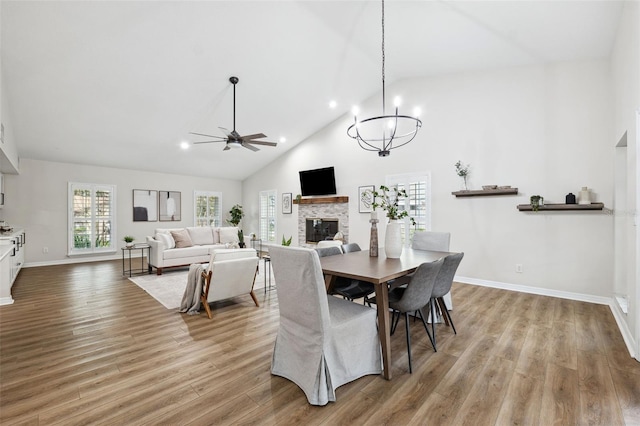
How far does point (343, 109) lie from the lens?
6.98m

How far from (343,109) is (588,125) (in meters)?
4.43

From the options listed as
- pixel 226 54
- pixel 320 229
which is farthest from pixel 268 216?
pixel 226 54

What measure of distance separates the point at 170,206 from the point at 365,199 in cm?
590

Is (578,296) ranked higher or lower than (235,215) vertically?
lower

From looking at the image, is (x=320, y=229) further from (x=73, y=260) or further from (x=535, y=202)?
(x=73, y=260)

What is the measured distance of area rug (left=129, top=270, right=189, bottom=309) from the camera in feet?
13.9

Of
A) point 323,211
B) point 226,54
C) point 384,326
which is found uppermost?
point 226,54

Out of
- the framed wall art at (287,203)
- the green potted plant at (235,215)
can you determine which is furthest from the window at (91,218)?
the framed wall art at (287,203)

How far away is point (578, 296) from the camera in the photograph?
4.29m

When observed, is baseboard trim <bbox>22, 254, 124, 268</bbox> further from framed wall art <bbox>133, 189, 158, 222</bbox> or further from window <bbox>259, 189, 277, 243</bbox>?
window <bbox>259, 189, 277, 243</bbox>

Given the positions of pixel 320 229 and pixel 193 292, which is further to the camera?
pixel 320 229

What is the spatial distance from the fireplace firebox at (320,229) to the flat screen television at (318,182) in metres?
0.74

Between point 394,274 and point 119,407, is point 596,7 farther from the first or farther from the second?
point 119,407

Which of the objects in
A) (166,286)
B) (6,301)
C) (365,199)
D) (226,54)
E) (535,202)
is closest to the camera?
(6,301)
